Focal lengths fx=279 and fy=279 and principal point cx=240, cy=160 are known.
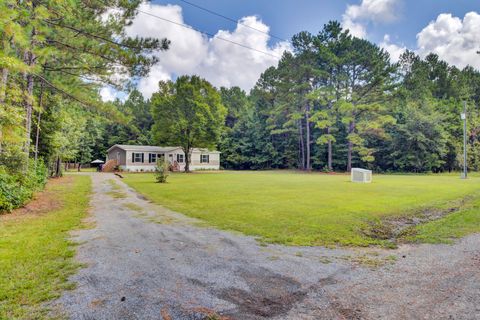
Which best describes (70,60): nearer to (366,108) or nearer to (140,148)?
(140,148)

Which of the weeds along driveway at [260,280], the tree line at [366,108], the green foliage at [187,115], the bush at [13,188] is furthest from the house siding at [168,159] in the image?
the weeds along driveway at [260,280]

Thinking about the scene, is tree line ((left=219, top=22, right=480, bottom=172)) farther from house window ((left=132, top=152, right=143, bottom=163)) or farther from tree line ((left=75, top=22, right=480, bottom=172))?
A: house window ((left=132, top=152, right=143, bottom=163))

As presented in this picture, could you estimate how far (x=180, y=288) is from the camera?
10.7ft

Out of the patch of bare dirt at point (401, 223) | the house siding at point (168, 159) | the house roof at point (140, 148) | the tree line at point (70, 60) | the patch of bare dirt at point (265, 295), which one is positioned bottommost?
the patch of bare dirt at point (401, 223)

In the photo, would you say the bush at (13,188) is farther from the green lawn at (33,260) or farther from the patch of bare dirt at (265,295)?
the patch of bare dirt at (265,295)

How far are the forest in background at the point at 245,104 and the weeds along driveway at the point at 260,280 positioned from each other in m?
4.20

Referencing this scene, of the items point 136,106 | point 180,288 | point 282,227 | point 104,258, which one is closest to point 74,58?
point 104,258

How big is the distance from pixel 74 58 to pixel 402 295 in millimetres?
12279

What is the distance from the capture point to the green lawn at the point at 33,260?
289 cm

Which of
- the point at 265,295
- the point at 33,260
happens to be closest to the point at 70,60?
the point at 33,260

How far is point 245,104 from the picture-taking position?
5053 cm

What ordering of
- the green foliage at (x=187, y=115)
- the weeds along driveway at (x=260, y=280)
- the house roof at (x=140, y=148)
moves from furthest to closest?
the house roof at (x=140, y=148) → the green foliage at (x=187, y=115) → the weeds along driveway at (x=260, y=280)

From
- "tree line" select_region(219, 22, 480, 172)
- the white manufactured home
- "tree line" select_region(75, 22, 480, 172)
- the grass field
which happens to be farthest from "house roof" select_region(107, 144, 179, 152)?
the grass field

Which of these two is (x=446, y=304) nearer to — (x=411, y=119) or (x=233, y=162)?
(x=411, y=119)
